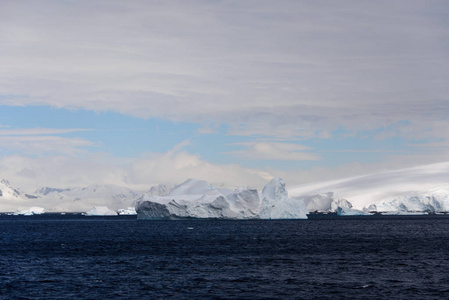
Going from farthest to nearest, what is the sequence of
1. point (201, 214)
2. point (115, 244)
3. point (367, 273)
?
point (201, 214) < point (115, 244) < point (367, 273)

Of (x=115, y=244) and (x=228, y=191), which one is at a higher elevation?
(x=228, y=191)

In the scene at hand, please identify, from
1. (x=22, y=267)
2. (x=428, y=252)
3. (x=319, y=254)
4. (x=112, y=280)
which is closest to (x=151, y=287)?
(x=112, y=280)

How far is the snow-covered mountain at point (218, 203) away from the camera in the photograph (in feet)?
362

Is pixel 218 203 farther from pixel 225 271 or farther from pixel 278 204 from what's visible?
pixel 225 271

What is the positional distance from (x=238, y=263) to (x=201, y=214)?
70.9 m

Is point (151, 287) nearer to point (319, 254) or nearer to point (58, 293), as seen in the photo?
point (58, 293)

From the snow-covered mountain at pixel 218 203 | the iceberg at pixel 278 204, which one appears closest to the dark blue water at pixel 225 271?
the snow-covered mountain at pixel 218 203

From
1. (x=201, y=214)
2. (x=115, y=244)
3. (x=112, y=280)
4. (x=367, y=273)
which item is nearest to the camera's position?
(x=112, y=280)

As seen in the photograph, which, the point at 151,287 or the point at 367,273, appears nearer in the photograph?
the point at 151,287

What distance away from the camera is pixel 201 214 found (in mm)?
113750

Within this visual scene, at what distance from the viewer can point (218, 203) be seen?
108875 millimetres

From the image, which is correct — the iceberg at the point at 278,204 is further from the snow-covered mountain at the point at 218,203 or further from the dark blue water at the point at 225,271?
the dark blue water at the point at 225,271

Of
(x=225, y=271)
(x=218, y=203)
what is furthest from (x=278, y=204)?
(x=225, y=271)

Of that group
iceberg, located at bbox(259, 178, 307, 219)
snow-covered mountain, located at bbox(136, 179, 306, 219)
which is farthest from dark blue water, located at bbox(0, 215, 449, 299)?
iceberg, located at bbox(259, 178, 307, 219)
